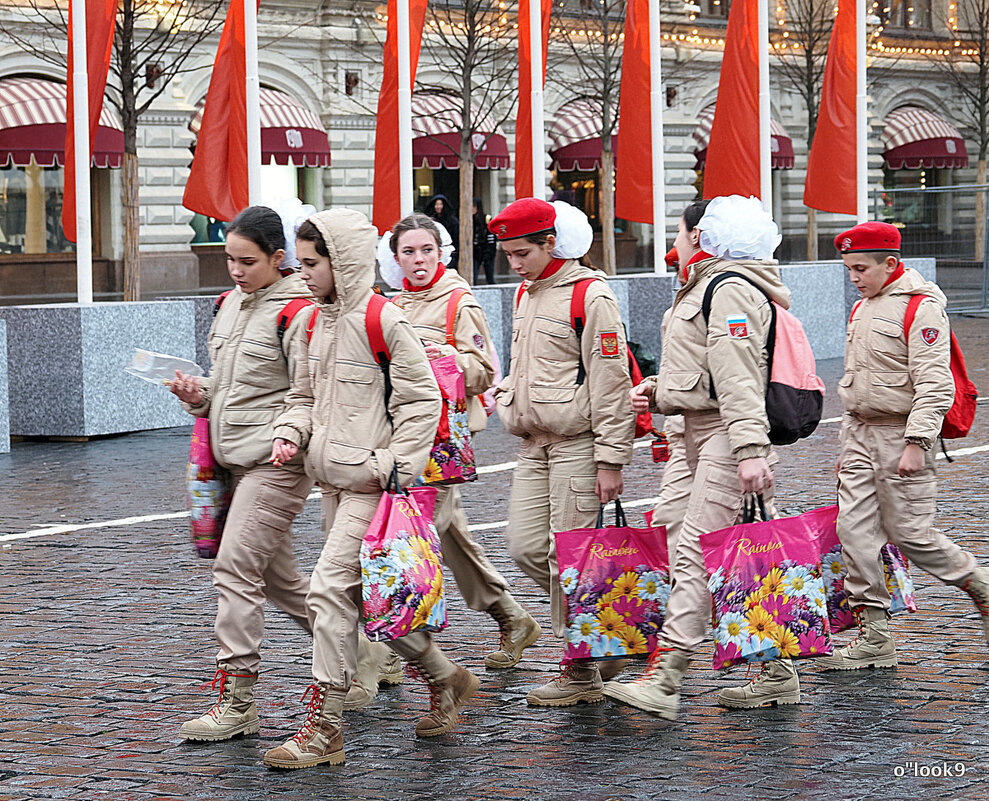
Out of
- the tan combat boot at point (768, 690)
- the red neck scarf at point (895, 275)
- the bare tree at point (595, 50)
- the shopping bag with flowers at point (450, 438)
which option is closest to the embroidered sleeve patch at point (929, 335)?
the red neck scarf at point (895, 275)

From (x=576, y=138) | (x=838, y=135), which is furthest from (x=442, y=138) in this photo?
(x=838, y=135)

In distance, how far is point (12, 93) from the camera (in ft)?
92.0

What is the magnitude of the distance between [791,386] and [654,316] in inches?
542

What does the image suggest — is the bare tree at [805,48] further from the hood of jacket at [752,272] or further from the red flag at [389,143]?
the hood of jacket at [752,272]

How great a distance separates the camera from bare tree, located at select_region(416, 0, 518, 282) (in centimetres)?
3186

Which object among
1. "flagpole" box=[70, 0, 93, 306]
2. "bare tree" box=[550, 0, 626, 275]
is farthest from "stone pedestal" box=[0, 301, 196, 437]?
"bare tree" box=[550, 0, 626, 275]

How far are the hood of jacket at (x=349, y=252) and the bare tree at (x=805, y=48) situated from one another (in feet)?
118

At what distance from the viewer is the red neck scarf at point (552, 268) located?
19.8 feet

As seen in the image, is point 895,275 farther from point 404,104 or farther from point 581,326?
point 404,104

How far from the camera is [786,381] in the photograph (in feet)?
18.4

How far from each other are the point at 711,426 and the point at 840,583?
0.95 metres

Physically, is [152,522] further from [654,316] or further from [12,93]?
[12,93]

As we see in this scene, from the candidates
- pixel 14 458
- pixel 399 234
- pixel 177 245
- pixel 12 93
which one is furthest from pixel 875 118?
pixel 399 234

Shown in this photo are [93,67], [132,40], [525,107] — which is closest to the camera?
[93,67]
